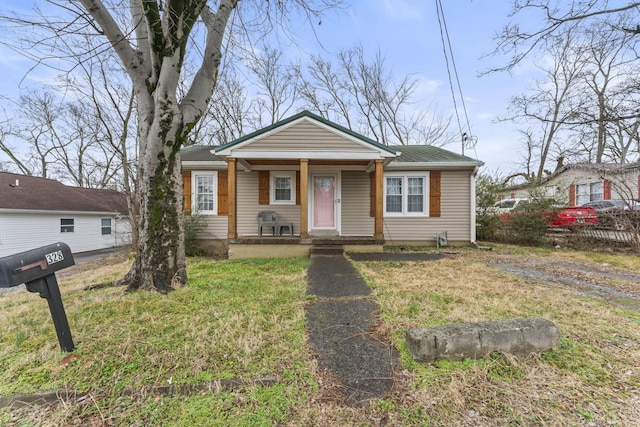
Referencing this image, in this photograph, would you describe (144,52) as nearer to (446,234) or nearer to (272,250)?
(272,250)

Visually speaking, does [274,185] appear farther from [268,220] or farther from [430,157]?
[430,157]

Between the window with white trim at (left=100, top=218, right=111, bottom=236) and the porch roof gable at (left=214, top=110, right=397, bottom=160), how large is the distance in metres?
14.7

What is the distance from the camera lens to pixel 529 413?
1609 millimetres

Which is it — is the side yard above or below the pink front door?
below

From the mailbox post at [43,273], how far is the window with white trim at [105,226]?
59.7 ft

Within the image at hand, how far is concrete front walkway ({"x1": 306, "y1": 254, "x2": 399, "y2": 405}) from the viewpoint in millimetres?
1855

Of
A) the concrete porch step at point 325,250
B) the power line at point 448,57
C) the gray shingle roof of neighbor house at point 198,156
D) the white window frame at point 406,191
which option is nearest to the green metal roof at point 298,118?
the gray shingle roof of neighbor house at point 198,156

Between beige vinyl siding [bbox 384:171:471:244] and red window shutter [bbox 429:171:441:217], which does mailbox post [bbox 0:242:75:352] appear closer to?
beige vinyl siding [bbox 384:171:471:244]

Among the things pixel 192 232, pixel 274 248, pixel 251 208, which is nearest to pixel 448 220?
pixel 274 248

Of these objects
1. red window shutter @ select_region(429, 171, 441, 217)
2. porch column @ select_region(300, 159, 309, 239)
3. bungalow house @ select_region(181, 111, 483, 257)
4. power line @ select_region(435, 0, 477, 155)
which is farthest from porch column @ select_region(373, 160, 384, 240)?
power line @ select_region(435, 0, 477, 155)

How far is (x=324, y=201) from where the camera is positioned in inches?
342

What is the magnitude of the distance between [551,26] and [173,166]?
10202mm

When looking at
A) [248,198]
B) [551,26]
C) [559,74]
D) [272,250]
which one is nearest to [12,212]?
[248,198]

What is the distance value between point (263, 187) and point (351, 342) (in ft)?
22.6
